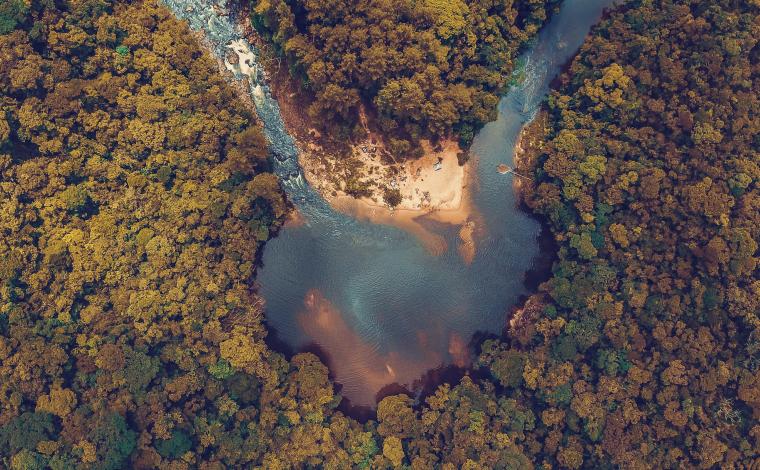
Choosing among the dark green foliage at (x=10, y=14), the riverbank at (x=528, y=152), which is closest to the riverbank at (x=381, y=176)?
the riverbank at (x=528, y=152)

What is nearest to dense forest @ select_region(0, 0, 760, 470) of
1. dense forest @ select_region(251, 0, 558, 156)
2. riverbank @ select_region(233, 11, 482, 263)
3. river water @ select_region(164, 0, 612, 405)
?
river water @ select_region(164, 0, 612, 405)

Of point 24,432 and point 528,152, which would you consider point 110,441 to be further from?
point 528,152

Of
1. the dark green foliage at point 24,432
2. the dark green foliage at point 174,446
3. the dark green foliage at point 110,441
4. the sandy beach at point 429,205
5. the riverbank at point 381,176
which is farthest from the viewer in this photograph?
the sandy beach at point 429,205

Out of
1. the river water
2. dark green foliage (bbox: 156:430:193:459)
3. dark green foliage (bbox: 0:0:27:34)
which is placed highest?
dark green foliage (bbox: 0:0:27:34)

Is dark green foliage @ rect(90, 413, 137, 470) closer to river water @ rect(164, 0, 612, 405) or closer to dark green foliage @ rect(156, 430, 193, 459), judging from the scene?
dark green foliage @ rect(156, 430, 193, 459)

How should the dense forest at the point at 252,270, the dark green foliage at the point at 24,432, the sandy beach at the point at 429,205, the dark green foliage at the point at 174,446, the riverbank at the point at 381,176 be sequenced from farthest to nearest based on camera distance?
the sandy beach at the point at 429,205, the riverbank at the point at 381,176, the dark green foliage at the point at 174,446, the dense forest at the point at 252,270, the dark green foliage at the point at 24,432

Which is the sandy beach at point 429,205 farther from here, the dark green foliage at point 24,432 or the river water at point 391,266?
the dark green foliage at point 24,432

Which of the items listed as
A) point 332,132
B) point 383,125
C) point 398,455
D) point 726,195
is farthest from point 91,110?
point 726,195
